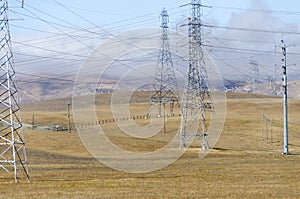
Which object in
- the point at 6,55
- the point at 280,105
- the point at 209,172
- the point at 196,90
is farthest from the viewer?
the point at 280,105

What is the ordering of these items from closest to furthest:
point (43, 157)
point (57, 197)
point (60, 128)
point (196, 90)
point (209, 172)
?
point (57, 197), point (209, 172), point (43, 157), point (196, 90), point (60, 128)

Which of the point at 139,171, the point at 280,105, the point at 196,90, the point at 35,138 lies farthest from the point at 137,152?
the point at 280,105

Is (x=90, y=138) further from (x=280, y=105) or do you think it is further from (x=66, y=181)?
(x=280, y=105)

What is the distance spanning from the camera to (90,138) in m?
86.6

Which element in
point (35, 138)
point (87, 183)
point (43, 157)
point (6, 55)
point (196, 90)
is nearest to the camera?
point (87, 183)

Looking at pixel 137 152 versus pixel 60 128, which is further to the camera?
pixel 60 128

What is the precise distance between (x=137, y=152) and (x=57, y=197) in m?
45.0

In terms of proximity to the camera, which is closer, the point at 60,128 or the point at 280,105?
the point at 60,128

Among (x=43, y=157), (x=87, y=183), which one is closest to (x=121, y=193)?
(x=87, y=183)

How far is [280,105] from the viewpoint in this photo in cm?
17938

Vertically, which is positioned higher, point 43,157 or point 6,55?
point 6,55

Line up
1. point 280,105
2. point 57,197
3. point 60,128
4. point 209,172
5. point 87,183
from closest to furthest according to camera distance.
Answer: point 57,197 < point 87,183 < point 209,172 < point 60,128 < point 280,105

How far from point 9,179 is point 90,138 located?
45.8 m

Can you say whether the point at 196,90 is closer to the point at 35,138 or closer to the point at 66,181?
the point at 35,138
